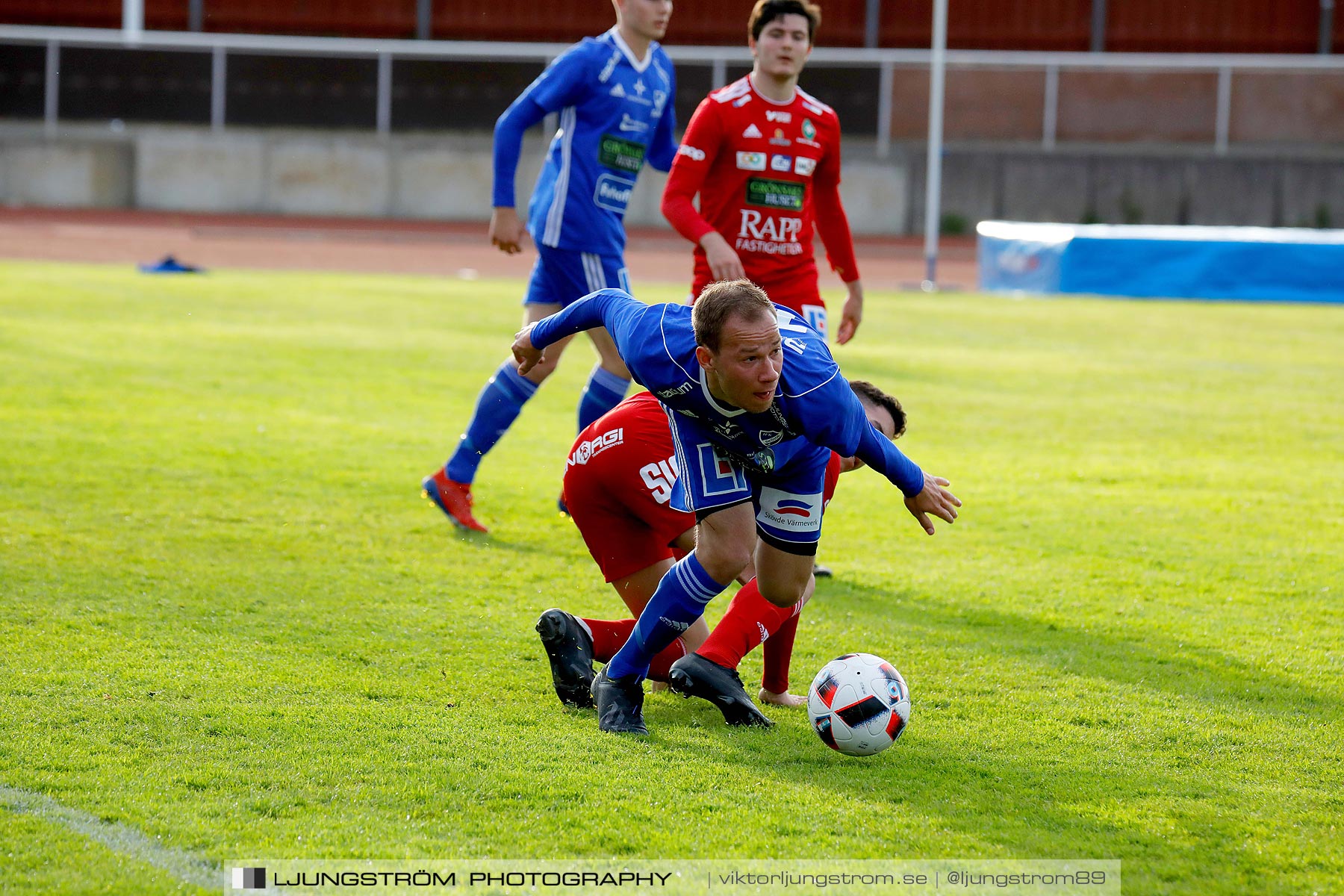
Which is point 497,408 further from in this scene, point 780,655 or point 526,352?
point 780,655

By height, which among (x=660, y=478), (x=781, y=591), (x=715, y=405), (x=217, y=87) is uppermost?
(x=217, y=87)

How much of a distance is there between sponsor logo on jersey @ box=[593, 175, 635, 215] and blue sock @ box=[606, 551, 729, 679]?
3070mm

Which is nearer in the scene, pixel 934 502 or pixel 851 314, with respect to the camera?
pixel 934 502

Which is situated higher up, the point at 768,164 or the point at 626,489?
the point at 768,164

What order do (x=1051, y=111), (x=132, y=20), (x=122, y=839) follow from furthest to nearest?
(x=132, y=20) → (x=1051, y=111) → (x=122, y=839)

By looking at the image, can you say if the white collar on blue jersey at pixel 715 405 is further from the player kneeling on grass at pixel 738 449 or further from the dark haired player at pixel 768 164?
the dark haired player at pixel 768 164

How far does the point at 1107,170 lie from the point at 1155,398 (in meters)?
21.5

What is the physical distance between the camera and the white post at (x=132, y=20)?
30.4 m

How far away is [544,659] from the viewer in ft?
14.8

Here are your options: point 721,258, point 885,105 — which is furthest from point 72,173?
point 721,258

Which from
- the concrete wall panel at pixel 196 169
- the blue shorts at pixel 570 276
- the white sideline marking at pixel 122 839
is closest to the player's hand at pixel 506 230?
the blue shorts at pixel 570 276

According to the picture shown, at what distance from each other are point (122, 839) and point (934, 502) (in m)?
2.09

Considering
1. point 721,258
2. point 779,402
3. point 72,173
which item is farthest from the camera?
point 72,173

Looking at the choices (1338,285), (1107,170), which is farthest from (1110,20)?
(1338,285)
